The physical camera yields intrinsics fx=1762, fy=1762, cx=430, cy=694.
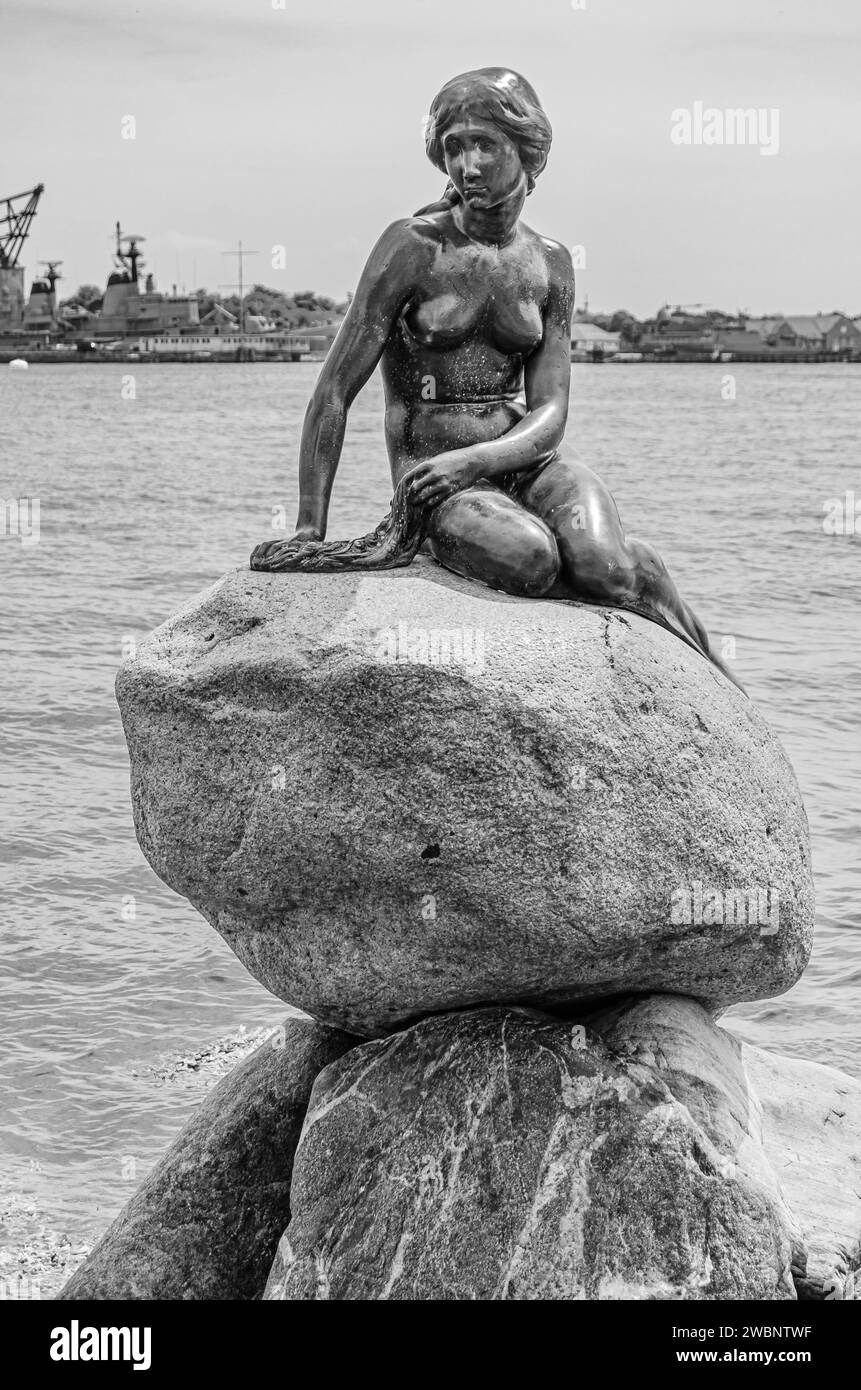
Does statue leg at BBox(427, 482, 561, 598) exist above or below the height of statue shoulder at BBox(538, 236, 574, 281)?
below

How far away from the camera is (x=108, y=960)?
9180mm

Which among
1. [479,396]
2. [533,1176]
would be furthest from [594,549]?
[533,1176]

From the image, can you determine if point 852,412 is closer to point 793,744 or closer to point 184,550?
point 184,550

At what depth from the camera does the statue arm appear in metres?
5.47

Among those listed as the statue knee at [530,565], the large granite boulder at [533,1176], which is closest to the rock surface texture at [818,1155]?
the large granite boulder at [533,1176]

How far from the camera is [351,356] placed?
556 cm

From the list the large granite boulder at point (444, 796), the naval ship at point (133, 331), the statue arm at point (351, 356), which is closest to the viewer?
the large granite boulder at point (444, 796)

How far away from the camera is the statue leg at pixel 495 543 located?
521 centimetres

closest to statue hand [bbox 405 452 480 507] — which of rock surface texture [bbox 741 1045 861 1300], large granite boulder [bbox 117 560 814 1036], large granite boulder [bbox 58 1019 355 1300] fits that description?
large granite boulder [bbox 117 560 814 1036]

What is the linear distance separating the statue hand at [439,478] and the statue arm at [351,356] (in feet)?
1.03

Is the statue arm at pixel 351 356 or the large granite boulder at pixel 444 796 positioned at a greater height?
the statue arm at pixel 351 356

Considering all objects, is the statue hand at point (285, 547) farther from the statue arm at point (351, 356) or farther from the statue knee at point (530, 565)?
the statue knee at point (530, 565)

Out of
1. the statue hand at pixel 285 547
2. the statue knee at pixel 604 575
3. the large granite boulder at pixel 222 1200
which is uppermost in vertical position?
the statue hand at pixel 285 547

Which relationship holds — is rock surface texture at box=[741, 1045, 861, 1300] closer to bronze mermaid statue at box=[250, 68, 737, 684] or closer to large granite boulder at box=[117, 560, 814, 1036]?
large granite boulder at box=[117, 560, 814, 1036]
